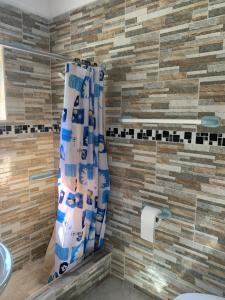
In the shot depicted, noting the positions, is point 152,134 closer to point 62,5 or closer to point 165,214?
point 165,214

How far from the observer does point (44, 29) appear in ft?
7.21

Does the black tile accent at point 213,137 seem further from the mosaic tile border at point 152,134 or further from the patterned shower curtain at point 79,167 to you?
the patterned shower curtain at point 79,167

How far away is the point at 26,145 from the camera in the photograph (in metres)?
2.11

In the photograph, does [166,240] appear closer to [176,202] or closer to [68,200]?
[176,202]

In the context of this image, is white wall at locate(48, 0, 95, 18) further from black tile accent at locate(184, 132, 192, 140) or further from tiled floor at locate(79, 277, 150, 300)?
tiled floor at locate(79, 277, 150, 300)

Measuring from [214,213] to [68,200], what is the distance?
1073mm

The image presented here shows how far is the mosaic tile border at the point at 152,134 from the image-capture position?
1.45 metres

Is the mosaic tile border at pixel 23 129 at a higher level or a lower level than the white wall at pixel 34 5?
lower

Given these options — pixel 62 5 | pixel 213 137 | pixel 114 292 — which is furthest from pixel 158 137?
pixel 62 5

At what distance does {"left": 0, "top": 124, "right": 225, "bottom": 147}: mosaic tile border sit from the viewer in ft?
4.77

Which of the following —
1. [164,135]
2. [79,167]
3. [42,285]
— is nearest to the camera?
[164,135]

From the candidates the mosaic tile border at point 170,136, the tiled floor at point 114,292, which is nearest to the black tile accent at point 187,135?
the mosaic tile border at point 170,136

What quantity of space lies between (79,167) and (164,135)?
0.72 metres

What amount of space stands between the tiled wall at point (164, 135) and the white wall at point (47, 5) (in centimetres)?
7
